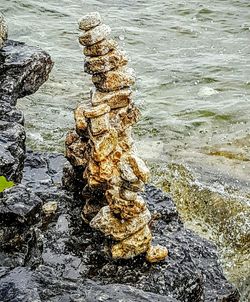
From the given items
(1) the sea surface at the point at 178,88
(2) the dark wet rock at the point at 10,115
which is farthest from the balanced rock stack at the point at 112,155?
(1) the sea surface at the point at 178,88

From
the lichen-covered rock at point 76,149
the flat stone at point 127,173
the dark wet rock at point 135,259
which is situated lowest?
the dark wet rock at point 135,259

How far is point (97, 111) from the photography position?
4.30 m

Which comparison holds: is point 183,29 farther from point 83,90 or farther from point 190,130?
point 190,130

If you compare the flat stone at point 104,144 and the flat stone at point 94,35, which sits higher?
the flat stone at point 94,35

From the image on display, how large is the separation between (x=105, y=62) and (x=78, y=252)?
4.73 feet

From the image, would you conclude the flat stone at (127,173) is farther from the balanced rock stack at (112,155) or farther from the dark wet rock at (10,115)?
the dark wet rock at (10,115)

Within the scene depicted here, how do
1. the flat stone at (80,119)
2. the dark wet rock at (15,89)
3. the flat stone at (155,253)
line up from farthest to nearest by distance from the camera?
1. the dark wet rock at (15,89)
2. the flat stone at (80,119)
3. the flat stone at (155,253)

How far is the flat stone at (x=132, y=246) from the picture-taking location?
4188mm

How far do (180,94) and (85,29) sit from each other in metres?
6.79

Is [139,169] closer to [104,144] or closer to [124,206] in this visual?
[124,206]

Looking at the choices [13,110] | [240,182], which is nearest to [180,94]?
[240,182]

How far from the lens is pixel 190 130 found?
955 centimetres

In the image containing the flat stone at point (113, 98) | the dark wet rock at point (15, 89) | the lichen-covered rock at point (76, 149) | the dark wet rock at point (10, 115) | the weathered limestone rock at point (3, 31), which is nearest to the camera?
the flat stone at point (113, 98)

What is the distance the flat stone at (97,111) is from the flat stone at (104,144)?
15 centimetres
